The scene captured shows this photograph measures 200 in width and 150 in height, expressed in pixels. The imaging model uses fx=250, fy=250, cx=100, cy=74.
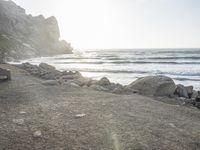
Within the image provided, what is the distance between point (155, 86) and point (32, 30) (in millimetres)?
119722

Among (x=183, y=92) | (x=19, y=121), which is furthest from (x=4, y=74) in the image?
(x=183, y=92)

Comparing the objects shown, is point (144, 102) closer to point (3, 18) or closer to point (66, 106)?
point (66, 106)

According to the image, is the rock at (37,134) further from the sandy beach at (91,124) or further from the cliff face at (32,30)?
the cliff face at (32,30)

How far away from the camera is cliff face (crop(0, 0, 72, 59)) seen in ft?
350

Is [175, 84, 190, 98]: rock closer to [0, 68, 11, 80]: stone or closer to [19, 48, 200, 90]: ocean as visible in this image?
[19, 48, 200, 90]: ocean

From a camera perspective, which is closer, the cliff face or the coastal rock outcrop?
the coastal rock outcrop

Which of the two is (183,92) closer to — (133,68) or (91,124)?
(91,124)

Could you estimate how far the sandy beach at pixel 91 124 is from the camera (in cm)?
682

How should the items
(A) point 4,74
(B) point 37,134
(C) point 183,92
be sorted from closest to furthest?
(B) point 37,134 < (A) point 4,74 < (C) point 183,92

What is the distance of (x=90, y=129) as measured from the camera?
7.81 metres

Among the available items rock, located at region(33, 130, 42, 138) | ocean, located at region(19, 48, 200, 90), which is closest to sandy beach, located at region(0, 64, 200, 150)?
rock, located at region(33, 130, 42, 138)

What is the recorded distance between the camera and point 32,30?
12825cm

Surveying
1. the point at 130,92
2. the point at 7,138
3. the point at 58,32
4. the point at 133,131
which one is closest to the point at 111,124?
the point at 133,131

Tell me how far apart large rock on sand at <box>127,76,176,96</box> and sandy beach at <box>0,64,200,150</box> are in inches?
185
